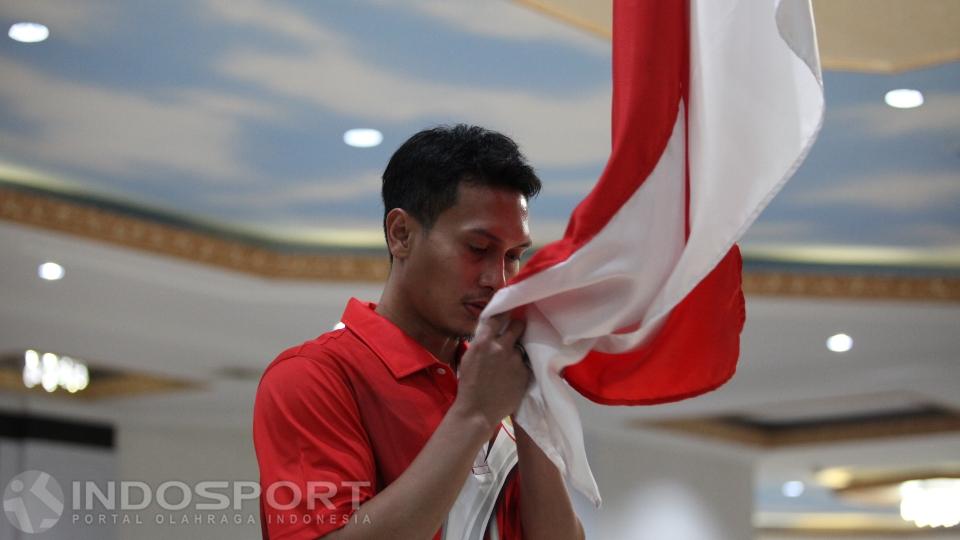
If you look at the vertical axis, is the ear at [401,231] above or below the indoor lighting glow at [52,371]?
below

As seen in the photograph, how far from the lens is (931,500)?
1373cm

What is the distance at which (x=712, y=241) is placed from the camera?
1.56 metres

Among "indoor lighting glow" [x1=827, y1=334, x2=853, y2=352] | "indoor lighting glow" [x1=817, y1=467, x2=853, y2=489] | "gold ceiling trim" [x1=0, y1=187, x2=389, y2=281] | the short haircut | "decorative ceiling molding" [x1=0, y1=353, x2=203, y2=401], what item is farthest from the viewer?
"indoor lighting glow" [x1=817, y1=467, x2=853, y2=489]

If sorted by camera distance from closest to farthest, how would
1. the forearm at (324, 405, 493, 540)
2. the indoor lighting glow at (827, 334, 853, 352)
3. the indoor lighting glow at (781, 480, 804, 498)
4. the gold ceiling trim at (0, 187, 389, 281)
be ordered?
1. the forearm at (324, 405, 493, 540)
2. the gold ceiling trim at (0, 187, 389, 281)
3. the indoor lighting glow at (827, 334, 853, 352)
4. the indoor lighting glow at (781, 480, 804, 498)

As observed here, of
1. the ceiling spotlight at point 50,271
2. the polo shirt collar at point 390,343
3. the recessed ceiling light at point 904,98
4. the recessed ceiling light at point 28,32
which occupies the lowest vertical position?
the polo shirt collar at point 390,343

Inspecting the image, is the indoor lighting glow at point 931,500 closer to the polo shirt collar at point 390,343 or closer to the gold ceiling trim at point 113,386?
the gold ceiling trim at point 113,386

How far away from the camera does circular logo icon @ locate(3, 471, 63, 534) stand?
9453 mm

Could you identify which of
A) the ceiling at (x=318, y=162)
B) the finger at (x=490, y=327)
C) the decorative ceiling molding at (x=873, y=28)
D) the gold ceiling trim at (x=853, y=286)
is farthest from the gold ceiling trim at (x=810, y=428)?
the finger at (x=490, y=327)

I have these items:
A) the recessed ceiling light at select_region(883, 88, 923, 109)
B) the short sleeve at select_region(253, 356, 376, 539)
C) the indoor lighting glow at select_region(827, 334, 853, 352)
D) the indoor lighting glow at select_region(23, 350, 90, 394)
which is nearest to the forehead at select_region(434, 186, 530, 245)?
the short sleeve at select_region(253, 356, 376, 539)

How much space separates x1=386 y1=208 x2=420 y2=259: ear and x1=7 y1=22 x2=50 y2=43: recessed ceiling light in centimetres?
382

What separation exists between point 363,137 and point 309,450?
475 cm

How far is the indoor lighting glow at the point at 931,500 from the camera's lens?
1354 centimetres

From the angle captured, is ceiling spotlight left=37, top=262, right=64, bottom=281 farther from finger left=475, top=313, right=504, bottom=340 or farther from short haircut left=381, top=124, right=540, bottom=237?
finger left=475, top=313, right=504, bottom=340

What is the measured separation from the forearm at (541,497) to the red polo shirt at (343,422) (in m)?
0.04
